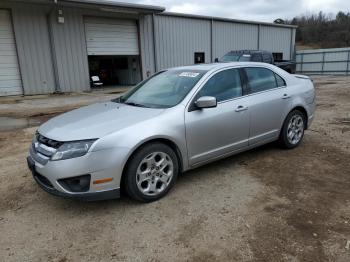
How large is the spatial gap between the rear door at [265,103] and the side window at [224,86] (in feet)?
0.75

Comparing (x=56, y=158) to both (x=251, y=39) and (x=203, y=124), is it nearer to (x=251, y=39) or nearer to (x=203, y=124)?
(x=203, y=124)

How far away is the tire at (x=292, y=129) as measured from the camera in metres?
5.23

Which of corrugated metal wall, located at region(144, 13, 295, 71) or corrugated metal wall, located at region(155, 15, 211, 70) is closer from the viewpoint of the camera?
corrugated metal wall, located at region(144, 13, 295, 71)

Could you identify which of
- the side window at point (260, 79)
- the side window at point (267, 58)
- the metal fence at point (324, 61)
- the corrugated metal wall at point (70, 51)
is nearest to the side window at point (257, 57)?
the side window at point (267, 58)

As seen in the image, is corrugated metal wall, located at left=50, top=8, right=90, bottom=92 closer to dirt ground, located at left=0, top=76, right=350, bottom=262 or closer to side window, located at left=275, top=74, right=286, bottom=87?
dirt ground, located at left=0, top=76, right=350, bottom=262

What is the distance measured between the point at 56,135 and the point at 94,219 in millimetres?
984

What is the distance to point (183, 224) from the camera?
10.4 feet

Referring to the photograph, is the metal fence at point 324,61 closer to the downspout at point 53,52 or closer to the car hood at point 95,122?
the downspout at point 53,52

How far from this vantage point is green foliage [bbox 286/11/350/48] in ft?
168

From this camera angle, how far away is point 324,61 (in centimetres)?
2895

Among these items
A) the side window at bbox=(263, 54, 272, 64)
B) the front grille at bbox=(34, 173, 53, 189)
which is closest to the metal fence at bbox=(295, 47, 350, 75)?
the side window at bbox=(263, 54, 272, 64)

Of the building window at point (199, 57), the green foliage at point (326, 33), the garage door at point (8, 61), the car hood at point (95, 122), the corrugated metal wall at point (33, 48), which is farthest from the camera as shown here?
the green foliage at point (326, 33)

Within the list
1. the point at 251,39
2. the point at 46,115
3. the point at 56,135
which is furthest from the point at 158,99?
the point at 251,39

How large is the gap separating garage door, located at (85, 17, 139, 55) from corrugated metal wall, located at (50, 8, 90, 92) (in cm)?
52
